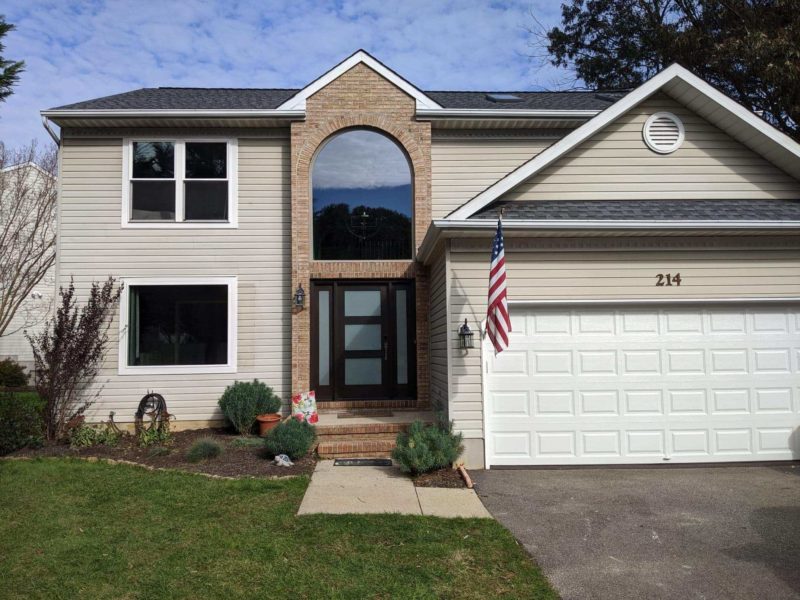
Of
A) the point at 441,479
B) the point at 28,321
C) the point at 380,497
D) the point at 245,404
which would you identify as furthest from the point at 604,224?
the point at 28,321

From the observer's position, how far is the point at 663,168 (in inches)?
348

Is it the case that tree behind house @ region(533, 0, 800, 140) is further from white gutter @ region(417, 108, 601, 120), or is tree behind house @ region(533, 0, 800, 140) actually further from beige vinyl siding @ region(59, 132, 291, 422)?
beige vinyl siding @ region(59, 132, 291, 422)

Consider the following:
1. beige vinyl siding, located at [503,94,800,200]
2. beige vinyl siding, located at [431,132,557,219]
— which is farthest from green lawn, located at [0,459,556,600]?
beige vinyl siding, located at [431,132,557,219]

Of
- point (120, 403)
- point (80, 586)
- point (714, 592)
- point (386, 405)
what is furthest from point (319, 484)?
point (120, 403)

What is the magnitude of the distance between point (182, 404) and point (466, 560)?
7.13 meters

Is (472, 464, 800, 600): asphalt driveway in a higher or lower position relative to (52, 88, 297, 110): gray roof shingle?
lower

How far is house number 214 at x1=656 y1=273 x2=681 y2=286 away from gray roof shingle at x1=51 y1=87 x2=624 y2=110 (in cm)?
455

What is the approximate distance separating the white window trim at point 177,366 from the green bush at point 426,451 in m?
4.36

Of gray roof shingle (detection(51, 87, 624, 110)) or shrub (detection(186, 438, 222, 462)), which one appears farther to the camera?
gray roof shingle (detection(51, 87, 624, 110))

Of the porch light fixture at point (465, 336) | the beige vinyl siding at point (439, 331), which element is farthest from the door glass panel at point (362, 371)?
the porch light fixture at point (465, 336)

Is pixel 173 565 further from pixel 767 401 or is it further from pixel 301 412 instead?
pixel 767 401

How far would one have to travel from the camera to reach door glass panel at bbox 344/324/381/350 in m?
10.7

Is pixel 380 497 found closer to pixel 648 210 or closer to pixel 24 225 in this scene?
pixel 648 210

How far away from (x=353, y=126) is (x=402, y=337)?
4125 mm
